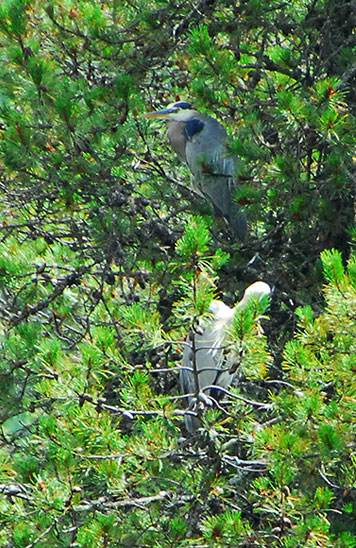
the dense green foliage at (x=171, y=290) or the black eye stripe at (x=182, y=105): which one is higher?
the black eye stripe at (x=182, y=105)

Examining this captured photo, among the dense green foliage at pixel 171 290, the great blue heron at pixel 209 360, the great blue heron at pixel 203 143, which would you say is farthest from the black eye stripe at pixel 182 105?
the great blue heron at pixel 209 360

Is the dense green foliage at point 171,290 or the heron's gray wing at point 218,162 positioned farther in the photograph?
the heron's gray wing at point 218,162

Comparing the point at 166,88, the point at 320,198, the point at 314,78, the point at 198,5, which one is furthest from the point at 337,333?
the point at 166,88

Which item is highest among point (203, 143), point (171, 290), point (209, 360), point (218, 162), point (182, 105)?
point (182, 105)

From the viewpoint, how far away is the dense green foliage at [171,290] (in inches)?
87.6

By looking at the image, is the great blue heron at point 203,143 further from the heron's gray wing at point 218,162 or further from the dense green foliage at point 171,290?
the dense green foliage at point 171,290

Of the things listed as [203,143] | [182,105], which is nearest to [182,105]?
[182,105]

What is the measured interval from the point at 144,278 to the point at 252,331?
1.52 m

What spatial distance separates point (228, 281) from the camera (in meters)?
3.55

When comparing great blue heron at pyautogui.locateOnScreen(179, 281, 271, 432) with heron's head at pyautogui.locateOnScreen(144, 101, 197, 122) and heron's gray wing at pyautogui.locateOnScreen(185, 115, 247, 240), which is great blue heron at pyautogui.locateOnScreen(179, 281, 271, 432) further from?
heron's head at pyautogui.locateOnScreen(144, 101, 197, 122)

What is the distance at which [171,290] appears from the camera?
3.52 meters

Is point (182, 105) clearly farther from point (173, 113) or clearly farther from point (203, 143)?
point (203, 143)

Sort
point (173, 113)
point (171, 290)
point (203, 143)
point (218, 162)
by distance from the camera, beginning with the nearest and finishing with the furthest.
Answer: point (171, 290) < point (218, 162) < point (173, 113) < point (203, 143)

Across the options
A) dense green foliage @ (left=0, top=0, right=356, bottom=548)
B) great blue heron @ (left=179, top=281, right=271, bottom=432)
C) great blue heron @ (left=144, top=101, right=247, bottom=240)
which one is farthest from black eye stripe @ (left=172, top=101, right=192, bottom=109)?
great blue heron @ (left=179, top=281, right=271, bottom=432)
